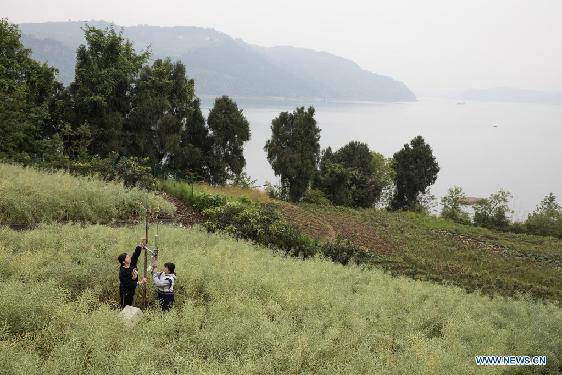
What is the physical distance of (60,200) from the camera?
588 inches

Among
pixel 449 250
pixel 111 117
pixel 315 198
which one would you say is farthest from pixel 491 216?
pixel 111 117

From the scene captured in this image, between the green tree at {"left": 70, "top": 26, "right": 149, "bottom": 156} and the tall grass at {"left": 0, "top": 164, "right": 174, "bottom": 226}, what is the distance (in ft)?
38.6

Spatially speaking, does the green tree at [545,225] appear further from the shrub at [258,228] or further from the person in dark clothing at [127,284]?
the person in dark clothing at [127,284]

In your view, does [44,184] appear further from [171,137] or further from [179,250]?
[171,137]

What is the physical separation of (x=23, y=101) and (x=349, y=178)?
31.7 m

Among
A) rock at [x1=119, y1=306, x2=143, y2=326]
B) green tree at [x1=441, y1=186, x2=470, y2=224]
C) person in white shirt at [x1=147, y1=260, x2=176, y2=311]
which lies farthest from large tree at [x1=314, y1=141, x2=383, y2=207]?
rock at [x1=119, y1=306, x2=143, y2=326]

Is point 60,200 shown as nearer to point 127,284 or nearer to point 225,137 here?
point 127,284

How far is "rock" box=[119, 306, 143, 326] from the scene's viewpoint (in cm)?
736

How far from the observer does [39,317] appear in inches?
269

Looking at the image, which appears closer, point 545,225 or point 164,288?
point 164,288

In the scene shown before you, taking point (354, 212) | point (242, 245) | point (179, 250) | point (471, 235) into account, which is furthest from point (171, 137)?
point (471, 235)

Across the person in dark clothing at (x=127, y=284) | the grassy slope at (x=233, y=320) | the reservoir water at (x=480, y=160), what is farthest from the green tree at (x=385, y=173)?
the person in dark clothing at (x=127, y=284)

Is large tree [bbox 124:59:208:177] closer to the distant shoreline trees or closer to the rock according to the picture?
the distant shoreline trees

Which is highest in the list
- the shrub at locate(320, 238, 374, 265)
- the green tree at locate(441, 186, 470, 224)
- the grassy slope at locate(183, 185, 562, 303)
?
the shrub at locate(320, 238, 374, 265)
